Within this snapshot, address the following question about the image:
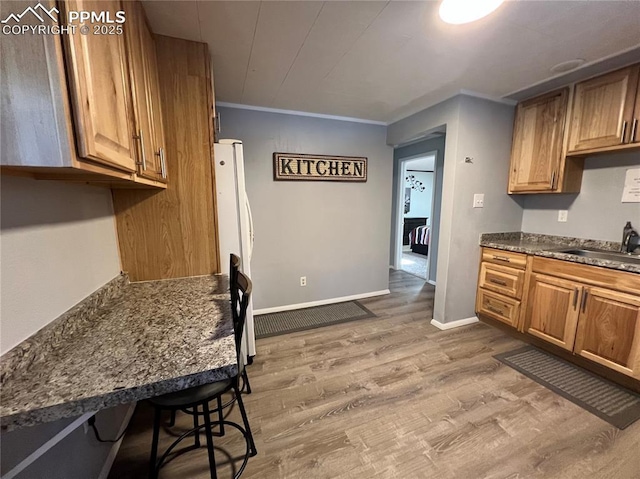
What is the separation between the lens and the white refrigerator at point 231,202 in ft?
6.31

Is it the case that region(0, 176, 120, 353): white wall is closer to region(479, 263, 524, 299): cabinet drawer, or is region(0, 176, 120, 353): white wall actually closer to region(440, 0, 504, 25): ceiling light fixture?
region(440, 0, 504, 25): ceiling light fixture

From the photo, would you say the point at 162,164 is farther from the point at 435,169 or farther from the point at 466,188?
the point at 435,169

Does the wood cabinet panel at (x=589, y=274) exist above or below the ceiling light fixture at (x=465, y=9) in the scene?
below

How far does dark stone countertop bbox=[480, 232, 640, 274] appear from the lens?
6.25ft

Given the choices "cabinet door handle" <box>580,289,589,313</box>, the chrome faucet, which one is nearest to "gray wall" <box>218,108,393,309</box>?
"cabinet door handle" <box>580,289,589,313</box>

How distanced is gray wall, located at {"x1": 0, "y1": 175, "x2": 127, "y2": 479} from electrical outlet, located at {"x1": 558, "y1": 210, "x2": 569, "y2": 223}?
12.8ft

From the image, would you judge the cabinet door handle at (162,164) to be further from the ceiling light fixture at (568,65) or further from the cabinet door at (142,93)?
the ceiling light fixture at (568,65)

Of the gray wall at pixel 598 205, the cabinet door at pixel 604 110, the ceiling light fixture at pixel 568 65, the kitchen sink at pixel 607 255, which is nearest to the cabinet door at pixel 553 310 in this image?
the kitchen sink at pixel 607 255

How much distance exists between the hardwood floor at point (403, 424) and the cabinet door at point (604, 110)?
1953 mm

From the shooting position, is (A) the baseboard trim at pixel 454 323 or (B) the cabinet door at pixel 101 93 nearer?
(B) the cabinet door at pixel 101 93

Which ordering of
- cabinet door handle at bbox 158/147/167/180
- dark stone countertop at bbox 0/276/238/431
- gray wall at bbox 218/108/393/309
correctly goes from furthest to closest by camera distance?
gray wall at bbox 218/108/393/309 < cabinet door handle at bbox 158/147/167/180 < dark stone countertop at bbox 0/276/238/431

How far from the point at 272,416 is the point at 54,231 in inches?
60.8

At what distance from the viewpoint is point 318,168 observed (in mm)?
3145

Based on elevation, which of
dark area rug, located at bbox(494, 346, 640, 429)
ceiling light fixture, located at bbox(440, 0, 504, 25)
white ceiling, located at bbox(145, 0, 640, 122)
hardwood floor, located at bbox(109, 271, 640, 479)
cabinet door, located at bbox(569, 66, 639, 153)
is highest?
white ceiling, located at bbox(145, 0, 640, 122)
